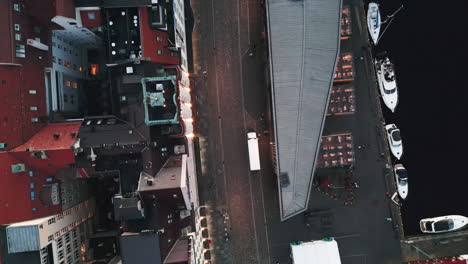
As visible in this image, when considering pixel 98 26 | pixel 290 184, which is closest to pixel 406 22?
pixel 290 184

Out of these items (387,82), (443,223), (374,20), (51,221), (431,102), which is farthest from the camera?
(431,102)

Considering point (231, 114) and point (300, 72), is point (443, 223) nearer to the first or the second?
point (300, 72)

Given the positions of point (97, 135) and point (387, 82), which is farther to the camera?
point (387, 82)

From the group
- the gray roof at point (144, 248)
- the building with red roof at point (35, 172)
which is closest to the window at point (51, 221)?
the building with red roof at point (35, 172)

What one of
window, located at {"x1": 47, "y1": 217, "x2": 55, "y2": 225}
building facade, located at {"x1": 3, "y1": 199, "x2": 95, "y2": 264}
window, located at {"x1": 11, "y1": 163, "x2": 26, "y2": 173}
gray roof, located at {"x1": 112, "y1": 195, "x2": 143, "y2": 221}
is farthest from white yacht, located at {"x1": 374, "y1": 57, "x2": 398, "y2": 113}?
window, located at {"x1": 11, "y1": 163, "x2": 26, "y2": 173}

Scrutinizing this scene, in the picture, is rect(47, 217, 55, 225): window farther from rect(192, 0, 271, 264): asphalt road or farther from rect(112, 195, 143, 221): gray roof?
rect(192, 0, 271, 264): asphalt road

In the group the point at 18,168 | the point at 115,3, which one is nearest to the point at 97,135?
the point at 18,168
